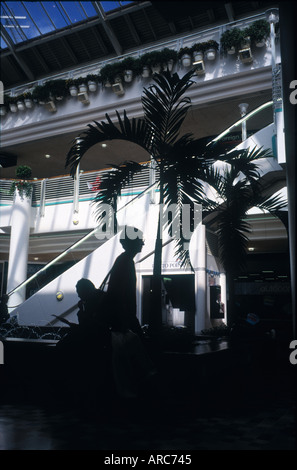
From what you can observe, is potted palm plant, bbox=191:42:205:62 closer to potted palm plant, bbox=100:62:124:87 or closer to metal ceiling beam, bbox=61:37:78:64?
potted palm plant, bbox=100:62:124:87

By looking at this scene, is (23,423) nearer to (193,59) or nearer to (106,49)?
(193,59)

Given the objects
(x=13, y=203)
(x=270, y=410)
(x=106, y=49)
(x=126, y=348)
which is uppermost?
(x=106, y=49)

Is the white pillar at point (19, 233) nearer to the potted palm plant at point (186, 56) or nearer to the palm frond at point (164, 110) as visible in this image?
the potted palm plant at point (186, 56)

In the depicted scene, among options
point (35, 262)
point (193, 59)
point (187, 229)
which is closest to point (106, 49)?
point (193, 59)

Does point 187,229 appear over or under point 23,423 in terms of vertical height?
over

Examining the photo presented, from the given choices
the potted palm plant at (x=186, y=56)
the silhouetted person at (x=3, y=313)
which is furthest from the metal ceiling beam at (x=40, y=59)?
the silhouetted person at (x=3, y=313)

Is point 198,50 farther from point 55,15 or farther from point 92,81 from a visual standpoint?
point 55,15

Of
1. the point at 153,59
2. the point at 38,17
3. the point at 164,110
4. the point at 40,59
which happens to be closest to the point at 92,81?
the point at 153,59

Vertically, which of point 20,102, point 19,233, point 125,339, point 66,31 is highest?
point 66,31

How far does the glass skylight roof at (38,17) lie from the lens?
55.3ft

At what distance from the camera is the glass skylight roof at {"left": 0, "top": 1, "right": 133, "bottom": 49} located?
55.3 feet

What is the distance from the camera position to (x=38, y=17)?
696 inches

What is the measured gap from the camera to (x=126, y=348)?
3.82 m
